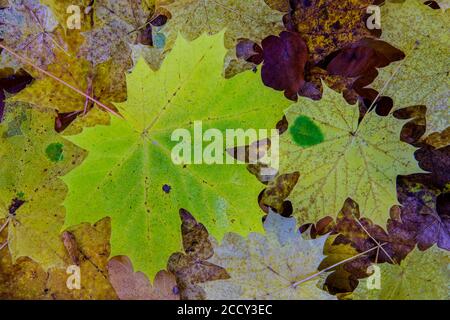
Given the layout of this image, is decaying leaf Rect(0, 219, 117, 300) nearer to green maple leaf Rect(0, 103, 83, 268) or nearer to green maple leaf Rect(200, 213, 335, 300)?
green maple leaf Rect(0, 103, 83, 268)

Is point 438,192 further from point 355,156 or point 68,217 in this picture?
point 68,217

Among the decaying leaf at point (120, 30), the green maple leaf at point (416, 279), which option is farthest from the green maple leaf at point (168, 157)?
the green maple leaf at point (416, 279)

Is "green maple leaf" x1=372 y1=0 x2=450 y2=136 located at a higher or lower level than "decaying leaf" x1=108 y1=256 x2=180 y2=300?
higher

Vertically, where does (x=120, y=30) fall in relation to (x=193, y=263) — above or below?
above

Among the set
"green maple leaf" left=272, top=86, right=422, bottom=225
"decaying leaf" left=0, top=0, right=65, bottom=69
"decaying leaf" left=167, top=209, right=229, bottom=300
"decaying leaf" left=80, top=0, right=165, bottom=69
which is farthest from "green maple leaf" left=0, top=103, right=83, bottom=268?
"green maple leaf" left=272, top=86, right=422, bottom=225

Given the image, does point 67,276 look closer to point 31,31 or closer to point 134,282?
point 134,282

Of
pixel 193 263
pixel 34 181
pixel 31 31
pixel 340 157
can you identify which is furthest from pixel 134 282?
pixel 31 31
